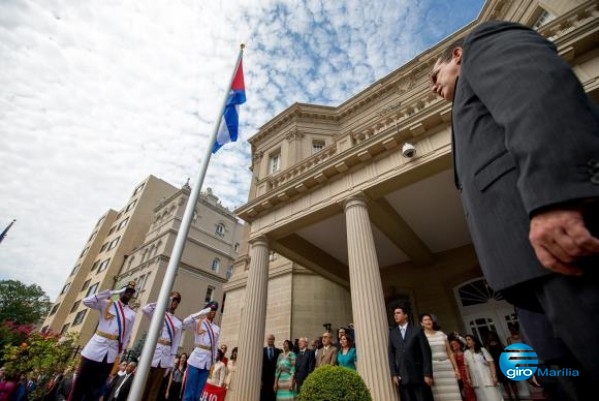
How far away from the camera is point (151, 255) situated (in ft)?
105

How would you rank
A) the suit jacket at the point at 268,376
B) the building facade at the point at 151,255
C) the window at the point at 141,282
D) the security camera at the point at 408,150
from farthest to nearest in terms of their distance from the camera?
the building facade at the point at 151,255, the window at the point at 141,282, the suit jacket at the point at 268,376, the security camera at the point at 408,150

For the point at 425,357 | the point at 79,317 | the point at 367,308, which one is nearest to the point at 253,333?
the point at 367,308

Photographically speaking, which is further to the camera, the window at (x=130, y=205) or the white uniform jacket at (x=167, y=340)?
the window at (x=130, y=205)

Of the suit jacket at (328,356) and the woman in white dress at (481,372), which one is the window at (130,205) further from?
the woman in white dress at (481,372)

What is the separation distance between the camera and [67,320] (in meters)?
38.1

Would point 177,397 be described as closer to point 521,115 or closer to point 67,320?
point 521,115

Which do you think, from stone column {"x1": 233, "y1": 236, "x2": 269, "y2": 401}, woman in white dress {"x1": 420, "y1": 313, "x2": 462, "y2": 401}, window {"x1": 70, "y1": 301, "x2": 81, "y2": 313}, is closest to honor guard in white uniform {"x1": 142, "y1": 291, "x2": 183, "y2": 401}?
stone column {"x1": 233, "y1": 236, "x2": 269, "y2": 401}

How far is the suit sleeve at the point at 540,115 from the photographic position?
88 cm

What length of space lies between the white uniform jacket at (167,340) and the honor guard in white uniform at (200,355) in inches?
8.8

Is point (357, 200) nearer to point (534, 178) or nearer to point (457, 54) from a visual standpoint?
point (457, 54)

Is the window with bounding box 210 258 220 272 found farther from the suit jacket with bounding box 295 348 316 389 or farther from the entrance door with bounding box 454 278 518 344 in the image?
the entrance door with bounding box 454 278 518 344

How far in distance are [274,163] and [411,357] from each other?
1470 centimetres

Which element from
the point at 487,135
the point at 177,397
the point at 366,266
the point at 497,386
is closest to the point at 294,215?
the point at 366,266

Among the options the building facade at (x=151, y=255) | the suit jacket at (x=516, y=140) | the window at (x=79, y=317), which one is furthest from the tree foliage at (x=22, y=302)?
the suit jacket at (x=516, y=140)
